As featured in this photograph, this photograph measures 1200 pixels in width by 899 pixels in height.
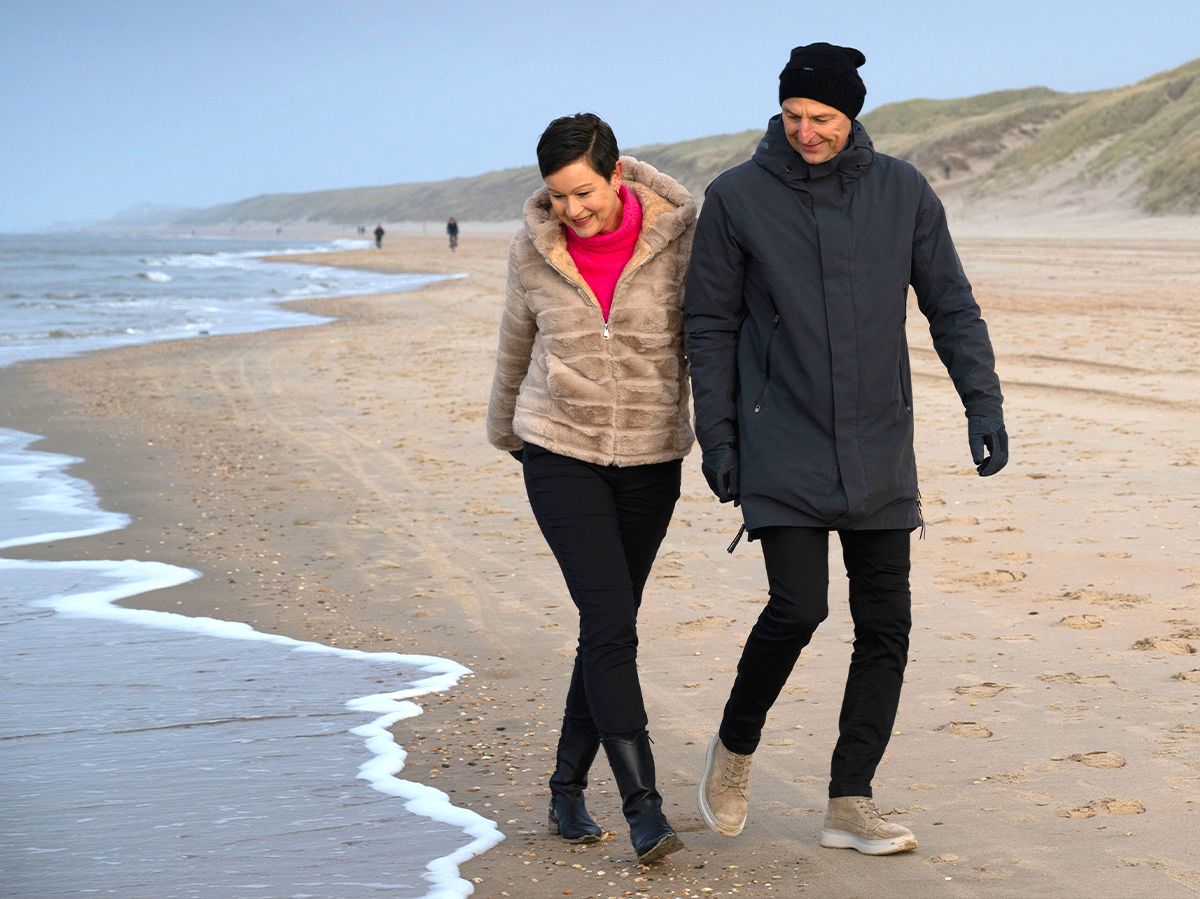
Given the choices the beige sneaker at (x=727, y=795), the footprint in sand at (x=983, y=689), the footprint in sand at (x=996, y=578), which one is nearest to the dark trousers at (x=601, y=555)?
the beige sneaker at (x=727, y=795)

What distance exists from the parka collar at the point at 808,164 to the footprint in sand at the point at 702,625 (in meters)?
2.52

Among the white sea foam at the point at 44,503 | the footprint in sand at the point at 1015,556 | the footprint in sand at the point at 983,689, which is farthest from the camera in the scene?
the white sea foam at the point at 44,503

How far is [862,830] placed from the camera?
341 centimetres

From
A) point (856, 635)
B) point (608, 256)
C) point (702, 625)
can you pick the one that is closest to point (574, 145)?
point (608, 256)

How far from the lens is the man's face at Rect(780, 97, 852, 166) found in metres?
3.25

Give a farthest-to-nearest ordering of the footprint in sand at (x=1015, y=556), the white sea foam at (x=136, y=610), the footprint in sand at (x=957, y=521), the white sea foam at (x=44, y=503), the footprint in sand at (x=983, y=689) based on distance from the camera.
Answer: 1. the white sea foam at (x=44, y=503)
2. the footprint in sand at (x=957, y=521)
3. the footprint in sand at (x=1015, y=556)
4. the footprint in sand at (x=983, y=689)
5. the white sea foam at (x=136, y=610)

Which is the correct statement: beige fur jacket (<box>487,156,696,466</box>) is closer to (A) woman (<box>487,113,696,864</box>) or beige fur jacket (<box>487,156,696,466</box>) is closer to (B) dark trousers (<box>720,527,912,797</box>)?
(A) woman (<box>487,113,696,864</box>)

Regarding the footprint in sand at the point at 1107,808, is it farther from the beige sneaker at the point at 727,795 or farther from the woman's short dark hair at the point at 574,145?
the woman's short dark hair at the point at 574,145

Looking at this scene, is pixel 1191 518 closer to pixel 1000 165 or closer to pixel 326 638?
pixel 326 638

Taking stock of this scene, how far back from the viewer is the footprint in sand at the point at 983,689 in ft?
15.0

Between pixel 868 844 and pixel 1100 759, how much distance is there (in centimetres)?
89

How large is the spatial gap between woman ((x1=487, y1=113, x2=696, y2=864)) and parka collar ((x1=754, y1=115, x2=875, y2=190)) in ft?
0.72

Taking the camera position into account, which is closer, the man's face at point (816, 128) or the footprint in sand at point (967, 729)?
the man's face at point (816, 128)

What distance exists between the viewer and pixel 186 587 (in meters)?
6.39
